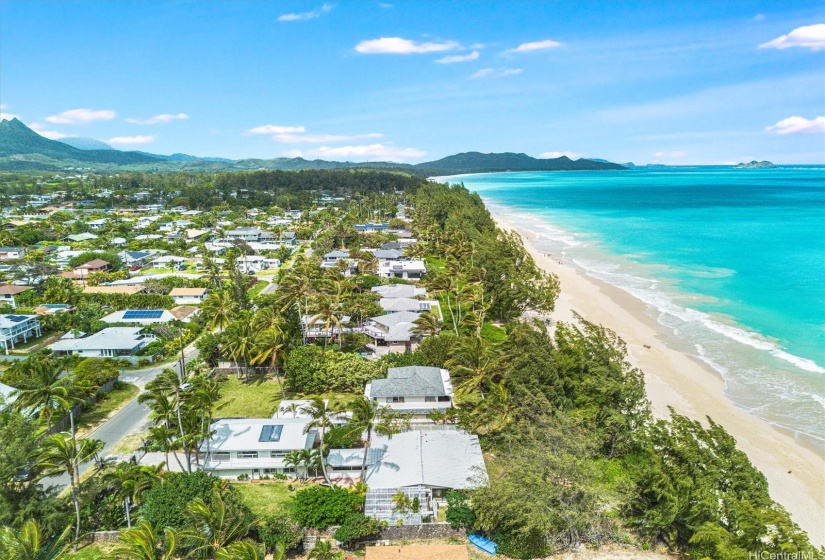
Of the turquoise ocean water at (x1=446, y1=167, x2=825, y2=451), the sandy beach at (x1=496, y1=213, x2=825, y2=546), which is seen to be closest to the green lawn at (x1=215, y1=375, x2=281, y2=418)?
the sandy beach at (x1=496, y1=213, x2=825, y2=546)

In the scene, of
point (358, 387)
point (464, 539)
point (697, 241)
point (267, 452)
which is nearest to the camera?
point (464, 539)

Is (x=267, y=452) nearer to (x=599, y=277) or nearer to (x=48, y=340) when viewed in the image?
(x=48, y=340)

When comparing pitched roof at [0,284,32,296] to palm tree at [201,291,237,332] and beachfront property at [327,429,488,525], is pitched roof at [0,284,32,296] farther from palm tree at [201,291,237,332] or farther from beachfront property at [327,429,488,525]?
beachfront property at [327,429,488,525]

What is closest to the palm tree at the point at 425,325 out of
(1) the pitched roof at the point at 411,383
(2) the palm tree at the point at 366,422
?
(1) the pitched roof at the point at 411,383

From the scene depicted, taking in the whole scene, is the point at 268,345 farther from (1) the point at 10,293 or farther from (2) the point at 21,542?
(1) the point at 10,293

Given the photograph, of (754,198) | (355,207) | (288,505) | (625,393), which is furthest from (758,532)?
(754,198)
